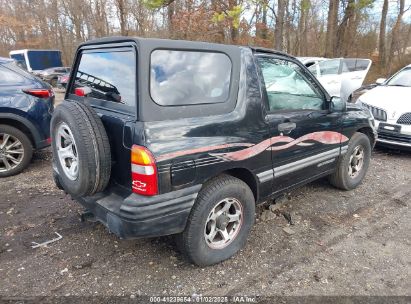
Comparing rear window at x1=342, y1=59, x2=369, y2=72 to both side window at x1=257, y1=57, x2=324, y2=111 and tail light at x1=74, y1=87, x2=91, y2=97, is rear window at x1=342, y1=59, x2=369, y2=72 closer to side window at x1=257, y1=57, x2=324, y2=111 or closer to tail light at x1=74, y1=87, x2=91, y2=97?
side window at x1=257, y1=57, x2=324, y2=111

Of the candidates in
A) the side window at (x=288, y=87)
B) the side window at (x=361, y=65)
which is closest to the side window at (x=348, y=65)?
the side window at (x=361, y=65)

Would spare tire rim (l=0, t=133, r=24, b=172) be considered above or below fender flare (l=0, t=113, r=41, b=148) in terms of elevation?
below

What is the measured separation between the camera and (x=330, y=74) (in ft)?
35.0

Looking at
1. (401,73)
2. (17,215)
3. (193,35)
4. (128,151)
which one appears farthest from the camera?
(193,35)

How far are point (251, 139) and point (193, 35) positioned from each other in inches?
648

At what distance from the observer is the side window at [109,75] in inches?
99.5

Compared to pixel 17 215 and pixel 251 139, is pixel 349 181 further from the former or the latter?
pixel 17 215

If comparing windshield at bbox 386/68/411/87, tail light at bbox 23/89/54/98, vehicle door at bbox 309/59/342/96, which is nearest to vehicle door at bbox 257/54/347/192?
tail light at bbox 23/89/54/98

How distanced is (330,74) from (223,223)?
9205 mm

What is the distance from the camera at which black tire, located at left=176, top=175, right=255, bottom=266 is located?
2.62 m

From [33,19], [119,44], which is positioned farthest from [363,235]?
[33,19]

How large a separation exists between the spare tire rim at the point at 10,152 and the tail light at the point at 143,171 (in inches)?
131

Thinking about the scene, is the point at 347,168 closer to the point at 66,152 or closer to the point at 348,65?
the point at 66,152

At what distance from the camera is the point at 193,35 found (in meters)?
18.1
